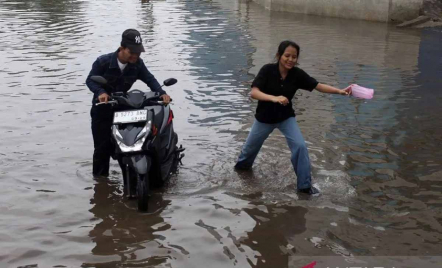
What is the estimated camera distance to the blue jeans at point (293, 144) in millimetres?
6387

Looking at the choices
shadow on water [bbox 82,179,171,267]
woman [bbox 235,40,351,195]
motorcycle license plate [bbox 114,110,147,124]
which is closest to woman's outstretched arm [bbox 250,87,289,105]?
woman [bbox 235,40,351,195]

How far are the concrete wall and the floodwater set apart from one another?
A: 6328mm

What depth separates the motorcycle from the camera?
600 cm

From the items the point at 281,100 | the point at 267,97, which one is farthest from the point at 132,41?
the point at 281,100

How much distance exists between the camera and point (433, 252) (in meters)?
5.12

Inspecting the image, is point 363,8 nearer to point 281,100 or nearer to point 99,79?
point 281,100

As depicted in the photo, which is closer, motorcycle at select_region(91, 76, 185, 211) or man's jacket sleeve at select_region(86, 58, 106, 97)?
motorcycle at select_region(91, 76, 185, 211)

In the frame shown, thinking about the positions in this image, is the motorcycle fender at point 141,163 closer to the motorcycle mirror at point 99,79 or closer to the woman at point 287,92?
the motorcycle mirror at point 99,79

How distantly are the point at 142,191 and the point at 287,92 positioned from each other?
182 centimetres

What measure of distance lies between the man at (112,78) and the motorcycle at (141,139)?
11 centimetres

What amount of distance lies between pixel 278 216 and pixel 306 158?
30.9 inches

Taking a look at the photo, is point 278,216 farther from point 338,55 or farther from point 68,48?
point 68,48

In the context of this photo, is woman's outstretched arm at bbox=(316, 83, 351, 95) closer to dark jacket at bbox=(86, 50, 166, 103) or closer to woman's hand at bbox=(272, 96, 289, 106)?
woman's hand at bbox=(272, 96, 289, 106)

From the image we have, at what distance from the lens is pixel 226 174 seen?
718cm
